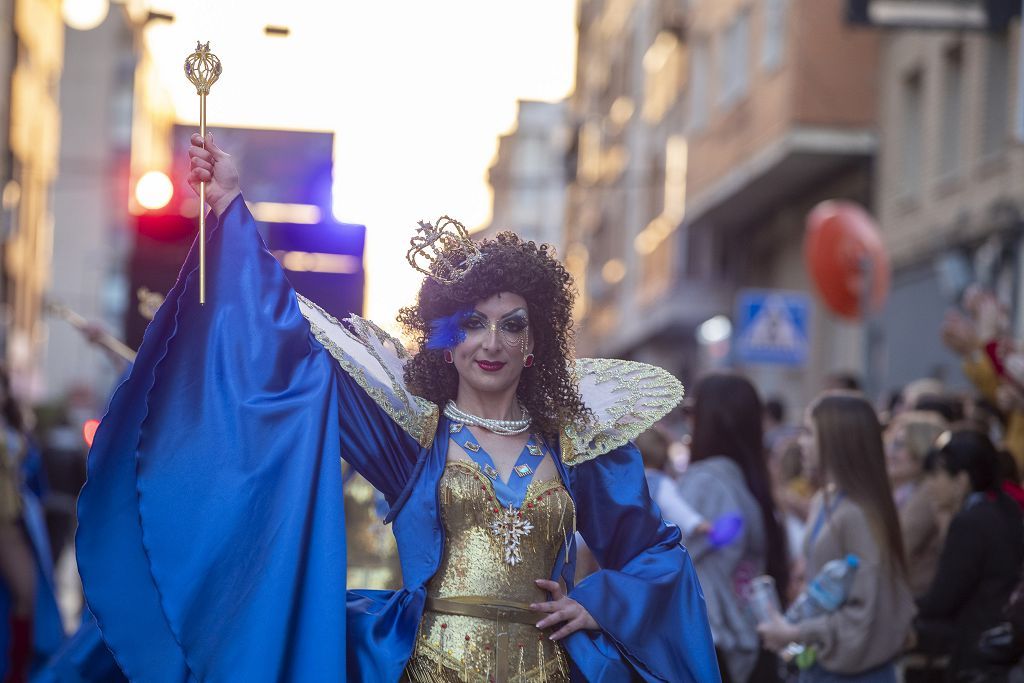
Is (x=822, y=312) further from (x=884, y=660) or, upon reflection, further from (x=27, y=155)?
(x=27, y=155)

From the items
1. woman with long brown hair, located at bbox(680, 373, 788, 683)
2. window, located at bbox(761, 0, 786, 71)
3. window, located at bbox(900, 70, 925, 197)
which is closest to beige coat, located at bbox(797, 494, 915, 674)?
woman with long brown hair, located at bbox(680, 373, 788, 683)

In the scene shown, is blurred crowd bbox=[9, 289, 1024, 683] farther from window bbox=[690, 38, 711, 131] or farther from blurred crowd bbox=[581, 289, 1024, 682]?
window bbox=[690, 38, 711, 131]

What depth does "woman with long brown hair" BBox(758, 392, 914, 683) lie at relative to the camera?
6.39 m

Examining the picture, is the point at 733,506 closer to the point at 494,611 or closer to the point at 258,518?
the point at 494,611

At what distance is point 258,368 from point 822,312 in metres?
20.0

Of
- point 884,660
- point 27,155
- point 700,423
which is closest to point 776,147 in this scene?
point 700,423

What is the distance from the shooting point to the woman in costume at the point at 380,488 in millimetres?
4473

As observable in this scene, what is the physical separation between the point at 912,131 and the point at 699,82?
27.9 ft

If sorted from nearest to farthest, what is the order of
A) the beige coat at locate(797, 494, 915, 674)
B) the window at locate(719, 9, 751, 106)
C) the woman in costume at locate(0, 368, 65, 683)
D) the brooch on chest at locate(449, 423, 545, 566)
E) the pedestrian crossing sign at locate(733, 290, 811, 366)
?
the brooch on chest at locate(449, 423, 545, 566) < the beige coat at locate(797, 494, 915, 674) < the woman in costume at locate(0, 368, 65, 683) < the pedestrian crossing sign at locate(733, 290, 811, 366) < the window at locate(719, 9, 751, 106)

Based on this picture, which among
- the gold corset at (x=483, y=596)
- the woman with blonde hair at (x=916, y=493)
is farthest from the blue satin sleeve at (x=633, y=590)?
the woman with blonde hair at (x=916, y=493)

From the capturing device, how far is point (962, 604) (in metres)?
6.63

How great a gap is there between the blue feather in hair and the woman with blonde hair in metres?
3.03

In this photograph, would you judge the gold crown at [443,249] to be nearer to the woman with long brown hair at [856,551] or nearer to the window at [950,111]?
the woman with long brown hair at [856,551]

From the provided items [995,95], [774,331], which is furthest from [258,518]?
[995,95]
